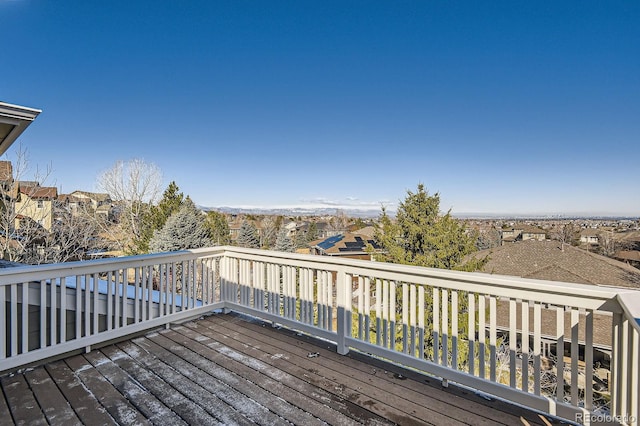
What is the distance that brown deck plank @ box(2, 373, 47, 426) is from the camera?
202 centimetres

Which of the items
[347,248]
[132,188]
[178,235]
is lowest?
[347,248]

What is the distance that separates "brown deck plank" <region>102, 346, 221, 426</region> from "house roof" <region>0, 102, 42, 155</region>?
87.2 inches

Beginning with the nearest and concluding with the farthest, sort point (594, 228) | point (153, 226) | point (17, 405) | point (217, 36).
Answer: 1. point (17, 405)
2. point (217, 36)
3. point (153, 226)
4. point (594, 228)

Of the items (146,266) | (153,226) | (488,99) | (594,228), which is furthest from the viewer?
(594,228)

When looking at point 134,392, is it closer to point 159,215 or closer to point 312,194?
point 159,215

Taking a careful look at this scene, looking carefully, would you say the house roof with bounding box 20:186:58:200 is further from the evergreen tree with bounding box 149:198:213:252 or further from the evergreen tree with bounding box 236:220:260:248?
the evergreen tree with bounding box 236:220:260:248

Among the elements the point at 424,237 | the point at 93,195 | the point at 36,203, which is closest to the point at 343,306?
the point at 424,237

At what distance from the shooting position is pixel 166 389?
94.0 inches

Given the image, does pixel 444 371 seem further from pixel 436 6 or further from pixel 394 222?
pixel 394 222

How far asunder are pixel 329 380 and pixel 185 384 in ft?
3.73

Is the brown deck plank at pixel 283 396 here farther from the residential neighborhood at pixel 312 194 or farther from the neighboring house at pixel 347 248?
the neighboring house at pixel 347 248

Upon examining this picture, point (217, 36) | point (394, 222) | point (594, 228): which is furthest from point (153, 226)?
point (594, 228)

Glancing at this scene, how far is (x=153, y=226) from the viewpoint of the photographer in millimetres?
16219

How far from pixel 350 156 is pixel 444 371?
16419mm
